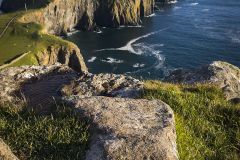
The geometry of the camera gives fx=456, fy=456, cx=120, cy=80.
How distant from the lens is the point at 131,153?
1375cm

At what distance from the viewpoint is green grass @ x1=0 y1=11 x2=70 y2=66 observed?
13314 cm

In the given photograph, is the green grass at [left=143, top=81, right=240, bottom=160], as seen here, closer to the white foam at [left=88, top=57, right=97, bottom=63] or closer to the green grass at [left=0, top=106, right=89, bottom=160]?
the green grass at [left=0, top=106, right=89, bottom=160]

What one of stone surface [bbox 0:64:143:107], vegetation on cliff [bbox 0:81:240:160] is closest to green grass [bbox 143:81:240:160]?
vegetation on cliff [bbox 0:81:240:160]

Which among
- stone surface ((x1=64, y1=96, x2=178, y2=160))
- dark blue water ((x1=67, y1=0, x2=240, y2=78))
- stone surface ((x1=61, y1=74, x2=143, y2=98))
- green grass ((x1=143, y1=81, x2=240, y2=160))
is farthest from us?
dark blue water ((x1=67, y1=0, x2=240, y2=78))

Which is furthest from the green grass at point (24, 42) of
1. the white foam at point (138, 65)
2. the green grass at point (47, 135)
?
the green grass at point (47, 135)

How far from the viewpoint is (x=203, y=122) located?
1691cm

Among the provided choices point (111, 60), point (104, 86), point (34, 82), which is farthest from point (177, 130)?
point (111, 60)

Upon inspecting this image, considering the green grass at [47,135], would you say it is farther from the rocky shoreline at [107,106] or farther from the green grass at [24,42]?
the green grass at [24,42]

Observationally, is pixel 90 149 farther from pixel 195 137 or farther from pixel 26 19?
pixel 26 19

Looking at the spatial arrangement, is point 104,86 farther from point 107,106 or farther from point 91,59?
point 91,59

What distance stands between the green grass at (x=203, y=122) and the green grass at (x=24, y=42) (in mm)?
110170

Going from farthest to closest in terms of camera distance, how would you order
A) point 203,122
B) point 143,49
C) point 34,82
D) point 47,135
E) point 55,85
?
point 143,49 < point 34,82 < point 55,85 < point 203,122 < point 47,135

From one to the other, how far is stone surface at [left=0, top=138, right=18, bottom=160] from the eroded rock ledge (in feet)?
7.51

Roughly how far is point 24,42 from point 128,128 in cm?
13835
